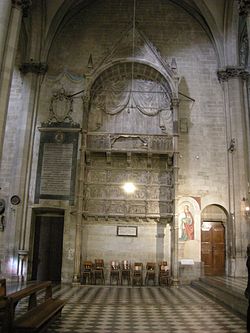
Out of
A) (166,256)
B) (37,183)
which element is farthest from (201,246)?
(37,183)

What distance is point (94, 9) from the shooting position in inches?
712

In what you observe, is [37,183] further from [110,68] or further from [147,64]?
[147,64]

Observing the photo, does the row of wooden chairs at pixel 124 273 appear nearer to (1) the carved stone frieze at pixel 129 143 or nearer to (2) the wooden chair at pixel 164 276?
(2) the wooden chair at pixel 164 276

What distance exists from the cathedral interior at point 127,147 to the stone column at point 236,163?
0.17 ft

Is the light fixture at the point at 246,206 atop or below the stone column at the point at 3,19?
below

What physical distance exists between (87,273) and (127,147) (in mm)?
5707

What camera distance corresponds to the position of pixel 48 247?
52.9 feet

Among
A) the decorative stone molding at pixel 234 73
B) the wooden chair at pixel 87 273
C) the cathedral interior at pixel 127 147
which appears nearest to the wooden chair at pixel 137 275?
the cathedral interior at pixel 127 147

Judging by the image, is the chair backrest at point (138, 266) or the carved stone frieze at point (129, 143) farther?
the carved stone frieze at point (129, 143)

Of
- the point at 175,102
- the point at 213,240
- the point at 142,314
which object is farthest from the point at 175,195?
the point at 142,314

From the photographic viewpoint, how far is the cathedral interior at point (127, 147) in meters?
14.9

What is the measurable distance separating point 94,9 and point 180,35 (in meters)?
4.68

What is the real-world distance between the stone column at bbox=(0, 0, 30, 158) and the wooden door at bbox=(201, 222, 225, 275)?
385 inches

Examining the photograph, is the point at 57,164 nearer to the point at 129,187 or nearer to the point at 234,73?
the point at 129,187
